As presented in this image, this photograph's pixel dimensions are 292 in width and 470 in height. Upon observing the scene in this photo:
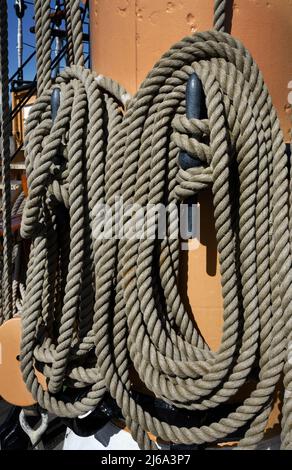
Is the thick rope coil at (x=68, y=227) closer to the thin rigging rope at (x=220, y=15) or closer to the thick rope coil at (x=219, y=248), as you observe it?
the thick rope coil at (x=219, y=248)

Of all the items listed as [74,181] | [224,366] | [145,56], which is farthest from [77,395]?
[145,56]

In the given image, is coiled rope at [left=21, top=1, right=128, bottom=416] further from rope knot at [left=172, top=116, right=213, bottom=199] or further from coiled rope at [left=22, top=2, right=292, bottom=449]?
rope knot at [left=172, top=116, right=213, bottom=199]

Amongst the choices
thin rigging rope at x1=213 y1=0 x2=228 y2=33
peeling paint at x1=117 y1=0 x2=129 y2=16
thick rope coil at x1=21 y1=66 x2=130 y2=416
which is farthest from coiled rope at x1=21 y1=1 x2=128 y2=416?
thin rigging rope at x1=213 y1=0 x2=228 y2=33

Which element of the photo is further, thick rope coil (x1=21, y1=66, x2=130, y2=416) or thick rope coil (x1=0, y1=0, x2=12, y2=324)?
thick rope coil (x1=0, y1=0, x2=12, y2=324)

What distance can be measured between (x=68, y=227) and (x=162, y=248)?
0.90 feet

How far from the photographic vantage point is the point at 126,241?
92 cm

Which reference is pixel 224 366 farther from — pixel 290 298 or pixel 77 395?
pixel 77 395

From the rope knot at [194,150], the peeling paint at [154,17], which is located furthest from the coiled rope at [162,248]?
the peeling paint at [154,17]

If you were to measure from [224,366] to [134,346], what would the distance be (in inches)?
7.4

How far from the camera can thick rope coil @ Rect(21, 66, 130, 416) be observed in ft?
3.17

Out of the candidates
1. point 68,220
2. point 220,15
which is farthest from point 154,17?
point 68,220

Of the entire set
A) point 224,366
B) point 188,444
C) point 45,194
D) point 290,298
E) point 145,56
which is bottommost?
point 188,444

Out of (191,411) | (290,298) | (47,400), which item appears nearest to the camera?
(290,298)

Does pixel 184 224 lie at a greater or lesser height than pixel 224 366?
greater
